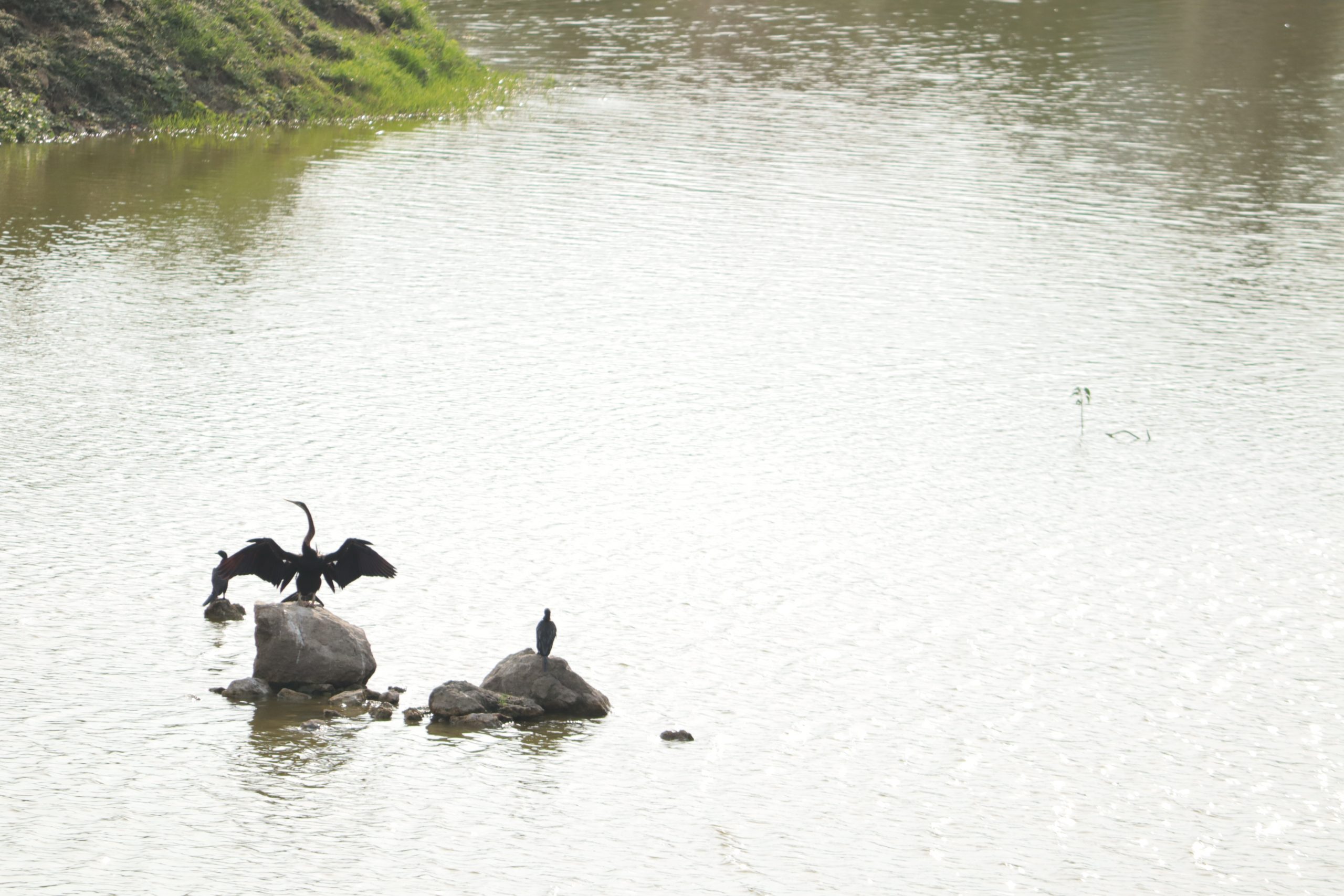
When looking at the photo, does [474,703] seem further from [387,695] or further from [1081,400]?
[1081,400]

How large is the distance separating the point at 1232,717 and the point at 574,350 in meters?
11.9

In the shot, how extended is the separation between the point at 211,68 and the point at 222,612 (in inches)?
1047

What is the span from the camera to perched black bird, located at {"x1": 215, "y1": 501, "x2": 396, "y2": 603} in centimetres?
1362

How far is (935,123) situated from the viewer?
40.7m

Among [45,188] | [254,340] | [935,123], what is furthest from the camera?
[935,123]

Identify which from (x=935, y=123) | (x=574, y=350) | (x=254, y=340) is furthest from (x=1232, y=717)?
(x=935, y=123)

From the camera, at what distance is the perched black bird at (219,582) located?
543 inches

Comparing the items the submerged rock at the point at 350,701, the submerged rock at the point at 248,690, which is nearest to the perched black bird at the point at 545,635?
the submerged rock at the point at 350,701

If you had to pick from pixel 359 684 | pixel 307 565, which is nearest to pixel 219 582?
pixel 307 565

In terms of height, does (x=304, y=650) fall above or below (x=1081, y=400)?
above

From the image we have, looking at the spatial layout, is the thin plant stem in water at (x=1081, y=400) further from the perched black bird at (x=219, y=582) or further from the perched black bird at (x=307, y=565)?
the perched black bird at (x=219, y=582)

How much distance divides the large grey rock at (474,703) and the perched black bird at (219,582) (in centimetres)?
213

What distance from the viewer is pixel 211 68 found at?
38219mm

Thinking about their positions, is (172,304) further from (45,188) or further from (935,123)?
(935,123)
